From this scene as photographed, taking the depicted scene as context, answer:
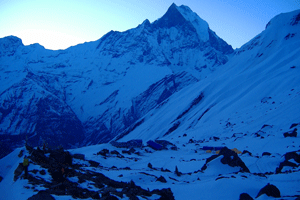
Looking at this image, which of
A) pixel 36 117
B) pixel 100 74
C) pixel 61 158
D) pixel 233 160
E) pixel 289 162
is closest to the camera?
pixel 289 162

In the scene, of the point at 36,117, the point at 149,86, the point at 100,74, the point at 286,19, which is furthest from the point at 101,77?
the point at 286,19

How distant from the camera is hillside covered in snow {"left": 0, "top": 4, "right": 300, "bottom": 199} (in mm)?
13625

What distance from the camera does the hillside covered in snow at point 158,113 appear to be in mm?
13625

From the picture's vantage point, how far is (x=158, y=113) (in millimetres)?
84250

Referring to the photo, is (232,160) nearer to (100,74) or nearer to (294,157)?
(294,157)

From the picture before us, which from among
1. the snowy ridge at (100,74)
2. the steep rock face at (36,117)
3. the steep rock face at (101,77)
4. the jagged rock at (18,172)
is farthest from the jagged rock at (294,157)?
the steep rock face at (36,117)

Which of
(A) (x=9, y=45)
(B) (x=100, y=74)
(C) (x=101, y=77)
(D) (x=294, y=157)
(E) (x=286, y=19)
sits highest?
(A) (x=9, y=45)

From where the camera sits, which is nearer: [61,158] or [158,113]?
[61,158]

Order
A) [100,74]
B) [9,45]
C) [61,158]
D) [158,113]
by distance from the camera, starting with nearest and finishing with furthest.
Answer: [61,158] → [158,113] → [100,74] → [9,45]

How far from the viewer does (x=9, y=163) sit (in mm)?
16109

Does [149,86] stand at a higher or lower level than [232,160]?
higher

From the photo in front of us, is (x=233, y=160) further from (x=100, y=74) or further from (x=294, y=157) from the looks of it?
(x=100, y=74)

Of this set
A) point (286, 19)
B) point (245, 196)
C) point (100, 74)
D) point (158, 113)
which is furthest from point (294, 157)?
point (100, 74)

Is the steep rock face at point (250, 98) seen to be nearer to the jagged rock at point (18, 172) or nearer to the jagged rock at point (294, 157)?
the jagged rock at point (294, 157)
